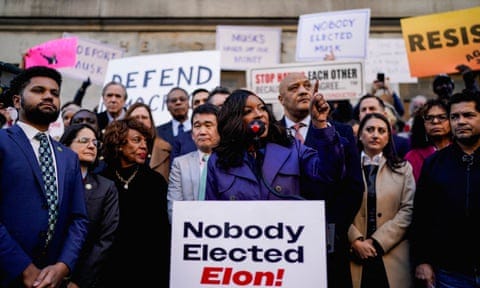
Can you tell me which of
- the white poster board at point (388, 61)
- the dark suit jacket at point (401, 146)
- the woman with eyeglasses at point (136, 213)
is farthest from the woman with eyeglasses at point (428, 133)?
the white poster board at point (388, 61)

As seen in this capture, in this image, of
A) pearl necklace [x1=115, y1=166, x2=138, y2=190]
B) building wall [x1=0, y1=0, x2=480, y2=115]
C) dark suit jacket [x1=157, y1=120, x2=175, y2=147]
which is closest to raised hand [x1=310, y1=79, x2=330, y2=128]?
pearl necklace [x1=115, y1=166, x2=138, y2=190]

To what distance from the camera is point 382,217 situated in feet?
10.7

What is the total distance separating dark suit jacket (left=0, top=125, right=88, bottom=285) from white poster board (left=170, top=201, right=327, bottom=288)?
84 cm

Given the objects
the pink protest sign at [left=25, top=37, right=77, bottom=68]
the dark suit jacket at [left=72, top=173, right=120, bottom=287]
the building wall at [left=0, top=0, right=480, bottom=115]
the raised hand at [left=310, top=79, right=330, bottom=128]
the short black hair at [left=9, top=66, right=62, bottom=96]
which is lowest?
the dark suit jacket at [left=72, top=173, right=120, bottom=287]

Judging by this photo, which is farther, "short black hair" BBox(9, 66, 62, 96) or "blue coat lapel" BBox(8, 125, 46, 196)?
"short black hair" BBox(9, 66, 62, 96)

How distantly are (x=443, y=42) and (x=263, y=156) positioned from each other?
406cm

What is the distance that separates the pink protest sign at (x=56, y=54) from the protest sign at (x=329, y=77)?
250cm

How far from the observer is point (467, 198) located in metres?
2.77

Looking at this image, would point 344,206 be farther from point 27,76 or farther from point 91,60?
point 91,60

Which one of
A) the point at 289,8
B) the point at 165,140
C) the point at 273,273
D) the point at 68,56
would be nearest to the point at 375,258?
the point at 273,273

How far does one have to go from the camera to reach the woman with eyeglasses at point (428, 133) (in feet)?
12.2

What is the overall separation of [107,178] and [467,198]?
7.96 feet

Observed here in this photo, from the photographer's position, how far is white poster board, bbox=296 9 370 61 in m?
5.77

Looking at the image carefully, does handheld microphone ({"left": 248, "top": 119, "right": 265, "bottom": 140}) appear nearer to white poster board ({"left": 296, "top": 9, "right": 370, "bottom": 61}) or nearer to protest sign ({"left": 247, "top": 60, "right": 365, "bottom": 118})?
protest sign ({"left": 247, "top": 60, "right": 365, "bottom": 118})
